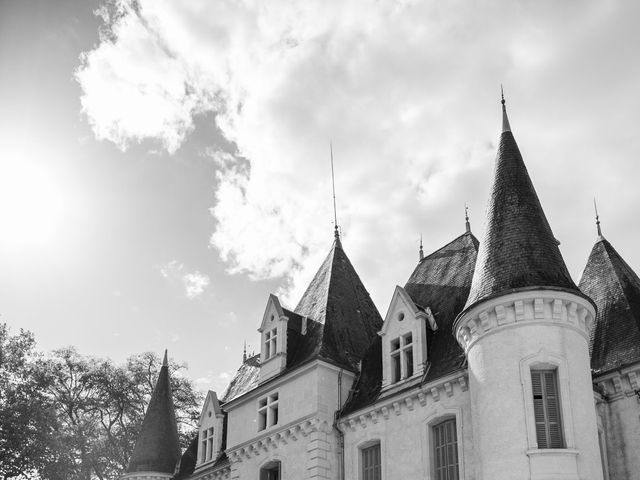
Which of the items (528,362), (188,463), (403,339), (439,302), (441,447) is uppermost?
(439,302)

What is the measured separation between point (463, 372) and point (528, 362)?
7.26ft

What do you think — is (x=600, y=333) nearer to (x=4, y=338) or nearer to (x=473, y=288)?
(x=473, y=288)

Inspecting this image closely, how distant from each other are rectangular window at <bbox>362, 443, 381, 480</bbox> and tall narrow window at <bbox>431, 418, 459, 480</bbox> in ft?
7.93

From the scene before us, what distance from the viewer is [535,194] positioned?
924 inches

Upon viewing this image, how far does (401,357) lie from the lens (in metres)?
24.2

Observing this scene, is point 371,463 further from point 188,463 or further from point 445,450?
point 188,463

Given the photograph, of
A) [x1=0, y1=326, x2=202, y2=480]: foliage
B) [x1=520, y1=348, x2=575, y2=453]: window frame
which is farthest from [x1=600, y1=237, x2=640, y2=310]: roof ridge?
[x1=0, y1=326, x2=202, y2=480]: foliage

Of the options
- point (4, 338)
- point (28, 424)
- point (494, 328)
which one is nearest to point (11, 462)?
point (28, 424)

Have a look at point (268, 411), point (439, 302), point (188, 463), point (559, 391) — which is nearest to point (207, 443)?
point (188, 463)

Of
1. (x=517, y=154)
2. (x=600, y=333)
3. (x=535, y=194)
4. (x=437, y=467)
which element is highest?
(x=517, y=154)

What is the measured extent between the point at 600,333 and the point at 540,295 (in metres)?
5.12

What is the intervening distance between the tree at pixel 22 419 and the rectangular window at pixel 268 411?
16714 millimetres

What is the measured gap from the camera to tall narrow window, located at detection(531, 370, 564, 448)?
19.0m

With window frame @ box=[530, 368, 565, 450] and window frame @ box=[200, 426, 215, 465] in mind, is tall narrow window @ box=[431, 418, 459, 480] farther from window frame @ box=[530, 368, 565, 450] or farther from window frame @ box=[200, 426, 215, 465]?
window frame @ box=[200, 426, 215, 465]
